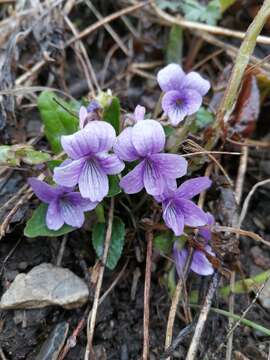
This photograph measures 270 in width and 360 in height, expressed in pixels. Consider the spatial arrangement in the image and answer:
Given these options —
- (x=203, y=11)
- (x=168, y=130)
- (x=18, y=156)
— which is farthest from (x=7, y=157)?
(x=203, y=11)

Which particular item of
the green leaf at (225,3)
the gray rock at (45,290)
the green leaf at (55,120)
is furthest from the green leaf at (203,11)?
the gray rock at (45,290)

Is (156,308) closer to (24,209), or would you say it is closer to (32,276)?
(32,276)

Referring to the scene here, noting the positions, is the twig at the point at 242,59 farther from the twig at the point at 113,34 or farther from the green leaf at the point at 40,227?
the twig at the point at 113,34

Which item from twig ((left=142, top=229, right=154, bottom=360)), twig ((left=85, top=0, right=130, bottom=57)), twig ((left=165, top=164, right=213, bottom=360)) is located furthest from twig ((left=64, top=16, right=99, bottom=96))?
twig ((left=165, top=164, right=213, bottom=360))

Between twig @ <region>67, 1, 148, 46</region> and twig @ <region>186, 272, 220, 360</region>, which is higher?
twig @ <region>67, 1, 148, 46</region>

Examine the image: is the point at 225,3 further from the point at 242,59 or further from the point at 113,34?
the point at 242,59

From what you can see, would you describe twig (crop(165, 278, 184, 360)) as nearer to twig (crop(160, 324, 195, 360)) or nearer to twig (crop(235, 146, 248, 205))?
twig (crop(160, 324, 195, 360))

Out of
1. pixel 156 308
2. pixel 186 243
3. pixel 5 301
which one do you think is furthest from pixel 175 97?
pixel 5 301
